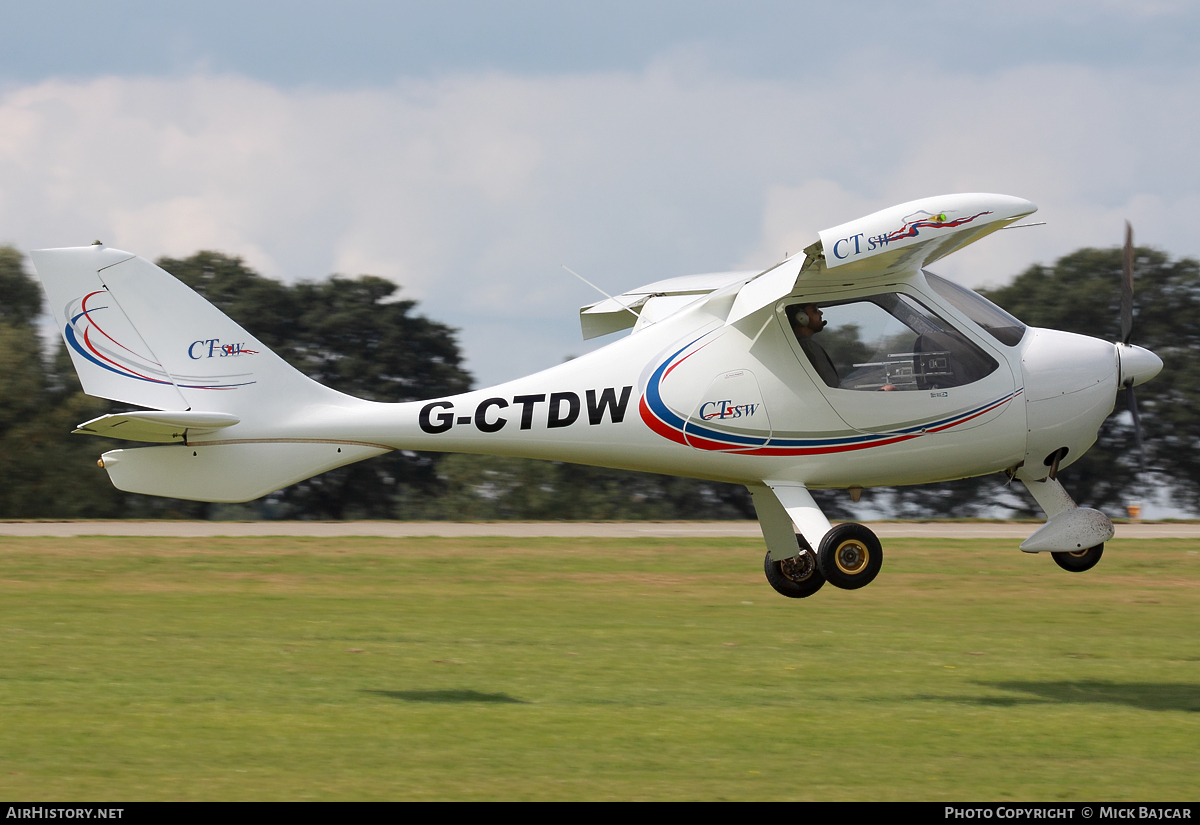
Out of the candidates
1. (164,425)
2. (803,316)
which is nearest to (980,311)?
(803,316)

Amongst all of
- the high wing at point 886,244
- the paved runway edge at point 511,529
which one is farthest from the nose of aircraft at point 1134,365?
the paved runway edge at point 511,529

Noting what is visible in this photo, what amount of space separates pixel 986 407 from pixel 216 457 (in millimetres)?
7149

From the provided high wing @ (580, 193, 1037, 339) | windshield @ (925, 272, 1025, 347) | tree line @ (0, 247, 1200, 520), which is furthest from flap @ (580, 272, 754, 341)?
tree line @ (0, 247, 1200, 520)

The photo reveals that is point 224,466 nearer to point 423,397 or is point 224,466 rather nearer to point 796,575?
point 796,575

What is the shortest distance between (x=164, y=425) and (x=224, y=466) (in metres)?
0.67

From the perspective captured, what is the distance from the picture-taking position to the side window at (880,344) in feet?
39.2

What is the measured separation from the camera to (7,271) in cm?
4631

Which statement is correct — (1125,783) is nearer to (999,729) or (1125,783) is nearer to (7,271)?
(999,729)

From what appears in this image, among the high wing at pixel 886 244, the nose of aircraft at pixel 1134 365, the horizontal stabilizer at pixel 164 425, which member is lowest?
the horizontal stabilizer at pixel 164 425

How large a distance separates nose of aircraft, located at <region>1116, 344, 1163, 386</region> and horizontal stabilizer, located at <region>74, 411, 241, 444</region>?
332 inches

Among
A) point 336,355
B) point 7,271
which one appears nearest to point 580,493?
point 336,355

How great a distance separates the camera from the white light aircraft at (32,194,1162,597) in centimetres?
1154

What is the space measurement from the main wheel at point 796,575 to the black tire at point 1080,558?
2357mm

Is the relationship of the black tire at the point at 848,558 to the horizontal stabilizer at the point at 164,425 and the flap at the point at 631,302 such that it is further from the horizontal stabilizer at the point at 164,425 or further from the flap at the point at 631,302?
the horizontal stabilizer at the point at 164,425
